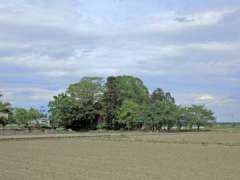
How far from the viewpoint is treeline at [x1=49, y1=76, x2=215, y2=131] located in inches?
5039

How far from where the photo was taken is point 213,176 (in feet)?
63.2

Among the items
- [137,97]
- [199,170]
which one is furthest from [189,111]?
[199,170]

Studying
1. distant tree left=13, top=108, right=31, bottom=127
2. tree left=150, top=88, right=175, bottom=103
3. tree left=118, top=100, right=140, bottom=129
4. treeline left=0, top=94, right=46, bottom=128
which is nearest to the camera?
tree left=118, top=100, right=140, bottom=129

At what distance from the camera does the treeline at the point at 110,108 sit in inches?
5039

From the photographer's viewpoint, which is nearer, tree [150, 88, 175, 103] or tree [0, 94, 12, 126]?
tree [0, 94, 12, 126]

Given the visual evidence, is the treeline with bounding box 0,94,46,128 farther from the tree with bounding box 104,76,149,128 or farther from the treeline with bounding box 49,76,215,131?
the tree with bounding box 104,76,149,128

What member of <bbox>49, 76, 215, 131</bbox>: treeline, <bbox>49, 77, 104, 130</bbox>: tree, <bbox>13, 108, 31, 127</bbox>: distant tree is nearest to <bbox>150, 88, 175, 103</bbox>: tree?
<bbox>49, 76, 215, 131</bbox>: treeline

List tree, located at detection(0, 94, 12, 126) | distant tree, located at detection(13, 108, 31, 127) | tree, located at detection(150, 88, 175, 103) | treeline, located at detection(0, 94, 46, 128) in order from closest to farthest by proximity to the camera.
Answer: tree, located at detection(0, 94, 12, 126), treeline, located at detection(0, 94, 46, 128), distant tree, located at detection(13, 108, 31, 127), tree, located at detection(150, 88, 175, 103)

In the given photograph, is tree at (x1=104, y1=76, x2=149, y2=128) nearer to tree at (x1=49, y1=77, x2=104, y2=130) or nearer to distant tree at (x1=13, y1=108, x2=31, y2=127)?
tree at (x1=49, y1=77, x2=104, y2=130)

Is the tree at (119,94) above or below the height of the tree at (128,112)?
above

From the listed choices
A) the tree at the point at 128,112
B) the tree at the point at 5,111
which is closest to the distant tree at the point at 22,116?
the tree at the point at 5,111

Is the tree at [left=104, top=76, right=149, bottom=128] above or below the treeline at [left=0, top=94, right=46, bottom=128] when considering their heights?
above

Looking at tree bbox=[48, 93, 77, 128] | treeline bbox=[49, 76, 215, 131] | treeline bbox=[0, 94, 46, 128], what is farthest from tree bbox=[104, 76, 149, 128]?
treeline bbox=[0, 94, 46, 128]

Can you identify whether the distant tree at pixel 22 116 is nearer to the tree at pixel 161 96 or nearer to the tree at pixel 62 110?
the tree at pixel 62 110
